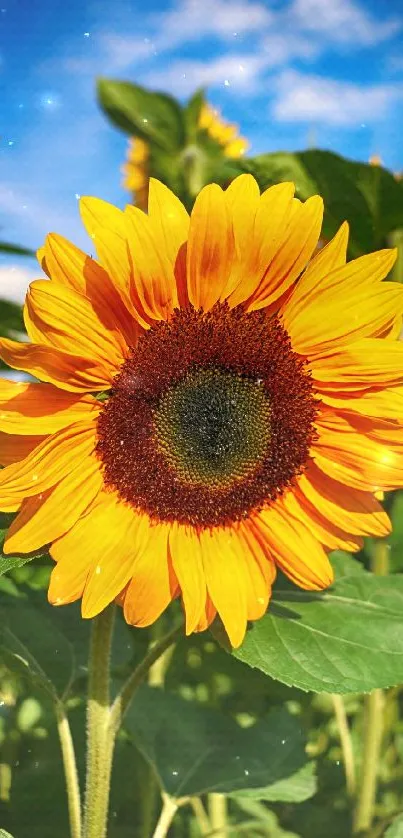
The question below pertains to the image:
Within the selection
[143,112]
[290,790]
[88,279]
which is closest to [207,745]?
[290,790]

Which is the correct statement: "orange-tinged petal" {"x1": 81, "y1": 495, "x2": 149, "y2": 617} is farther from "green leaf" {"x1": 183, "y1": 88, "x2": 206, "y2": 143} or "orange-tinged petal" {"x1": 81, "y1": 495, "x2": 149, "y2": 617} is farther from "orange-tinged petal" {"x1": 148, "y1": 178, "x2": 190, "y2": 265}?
"green leaf" {"x1": 183, "y1": 88, "x2": 206, "y2": 143}

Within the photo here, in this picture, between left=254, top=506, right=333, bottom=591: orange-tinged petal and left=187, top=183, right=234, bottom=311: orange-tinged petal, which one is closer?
left=187, top=183, right=234, bottom=311: orange-tinged petal

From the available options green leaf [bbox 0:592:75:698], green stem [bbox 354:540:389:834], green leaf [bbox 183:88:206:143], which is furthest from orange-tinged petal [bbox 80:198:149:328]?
green leaf [bbox 183:88:206:143]

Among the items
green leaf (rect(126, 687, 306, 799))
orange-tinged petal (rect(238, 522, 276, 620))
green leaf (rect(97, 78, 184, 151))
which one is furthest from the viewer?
green leaf (rect(97, 78, 184, 151))

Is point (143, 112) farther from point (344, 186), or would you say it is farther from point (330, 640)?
point (330, 640)

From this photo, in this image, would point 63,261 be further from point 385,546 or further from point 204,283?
point 385,546

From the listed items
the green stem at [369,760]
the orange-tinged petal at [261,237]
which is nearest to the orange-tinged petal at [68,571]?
the orange-tinged petal at [261,237]

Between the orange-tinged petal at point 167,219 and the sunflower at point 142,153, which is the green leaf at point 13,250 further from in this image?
the sunflower at point 142,153
